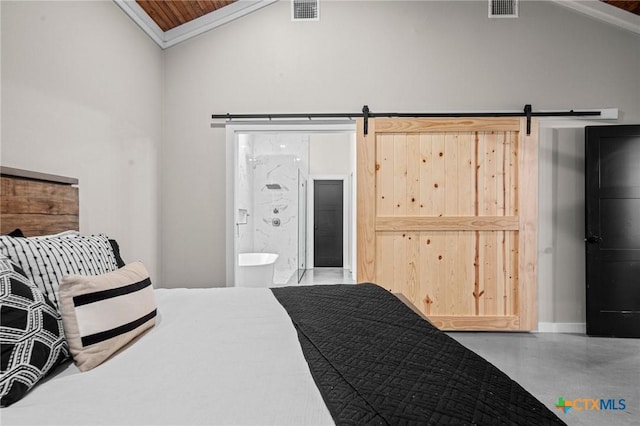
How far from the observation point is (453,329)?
3402 millimetres

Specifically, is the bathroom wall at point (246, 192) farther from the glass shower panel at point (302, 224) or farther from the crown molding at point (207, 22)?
the crown molding at point (207, 22)

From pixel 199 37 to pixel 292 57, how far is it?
0.91 metres

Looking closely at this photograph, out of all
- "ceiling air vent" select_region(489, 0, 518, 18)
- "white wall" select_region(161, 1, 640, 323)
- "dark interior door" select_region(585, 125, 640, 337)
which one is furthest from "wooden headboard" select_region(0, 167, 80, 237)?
"dark interior door" select_region(585, 125, 640, 337)

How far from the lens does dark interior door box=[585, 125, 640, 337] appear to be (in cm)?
330

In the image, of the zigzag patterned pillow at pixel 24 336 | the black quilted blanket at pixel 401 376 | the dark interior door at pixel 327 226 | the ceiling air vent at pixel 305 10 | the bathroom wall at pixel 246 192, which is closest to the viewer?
the black quilted blanket at pixel 401 376

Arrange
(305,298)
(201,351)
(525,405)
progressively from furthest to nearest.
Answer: (305,298), (201,351), (525,405)

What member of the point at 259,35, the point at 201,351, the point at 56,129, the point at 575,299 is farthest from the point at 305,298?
the point at 575,299

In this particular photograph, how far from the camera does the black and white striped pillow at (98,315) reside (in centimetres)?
105

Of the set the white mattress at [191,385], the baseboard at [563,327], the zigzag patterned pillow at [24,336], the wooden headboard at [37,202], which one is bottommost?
the baseboard at [563,327]

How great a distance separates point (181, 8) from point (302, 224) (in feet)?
13.9

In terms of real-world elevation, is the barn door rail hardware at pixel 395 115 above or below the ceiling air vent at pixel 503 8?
below

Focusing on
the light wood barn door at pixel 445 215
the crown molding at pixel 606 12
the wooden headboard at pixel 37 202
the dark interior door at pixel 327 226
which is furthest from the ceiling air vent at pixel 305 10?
the dark interior door at pixel 327 226

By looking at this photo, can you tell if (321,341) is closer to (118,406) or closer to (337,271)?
(118,406)

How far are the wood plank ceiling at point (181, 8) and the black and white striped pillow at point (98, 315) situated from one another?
8.95 ft
